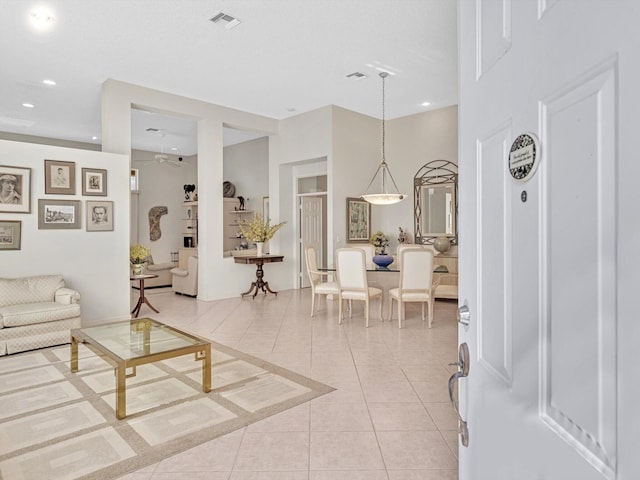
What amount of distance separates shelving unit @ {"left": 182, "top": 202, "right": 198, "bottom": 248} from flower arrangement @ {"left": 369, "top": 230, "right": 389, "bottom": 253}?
513cm

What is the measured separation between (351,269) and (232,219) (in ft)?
18.3

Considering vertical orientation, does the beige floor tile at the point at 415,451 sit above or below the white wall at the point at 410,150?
below

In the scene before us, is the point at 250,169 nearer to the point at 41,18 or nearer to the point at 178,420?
the point at 41,18

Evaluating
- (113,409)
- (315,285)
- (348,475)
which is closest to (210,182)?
(315,285)

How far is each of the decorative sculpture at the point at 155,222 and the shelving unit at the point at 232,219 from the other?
2.13 meters

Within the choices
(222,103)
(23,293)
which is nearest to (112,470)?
(23,293)

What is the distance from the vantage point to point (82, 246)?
5336 millimetres

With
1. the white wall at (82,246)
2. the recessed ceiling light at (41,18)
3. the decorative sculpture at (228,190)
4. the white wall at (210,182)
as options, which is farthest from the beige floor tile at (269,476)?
the decorative sculpture at (228,190)

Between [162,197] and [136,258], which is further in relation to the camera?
[162,197]

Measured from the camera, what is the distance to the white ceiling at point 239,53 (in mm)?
4086

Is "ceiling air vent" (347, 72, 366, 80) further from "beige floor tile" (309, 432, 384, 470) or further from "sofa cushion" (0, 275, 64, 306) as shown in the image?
"beige floor tile" (309, 432, 384, 470)

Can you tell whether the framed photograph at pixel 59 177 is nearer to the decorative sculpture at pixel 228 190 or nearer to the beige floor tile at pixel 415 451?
the beige floor tile at pixel 415 451

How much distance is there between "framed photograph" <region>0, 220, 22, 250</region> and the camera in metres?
4.70

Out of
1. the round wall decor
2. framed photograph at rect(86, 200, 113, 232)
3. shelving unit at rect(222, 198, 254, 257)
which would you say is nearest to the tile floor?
framed photograph at rect(86, 200, 113, 232)
